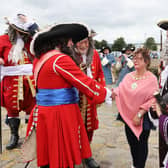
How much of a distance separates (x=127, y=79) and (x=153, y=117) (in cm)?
84

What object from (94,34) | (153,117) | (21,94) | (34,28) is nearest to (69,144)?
(153,117)

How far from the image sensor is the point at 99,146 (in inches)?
144

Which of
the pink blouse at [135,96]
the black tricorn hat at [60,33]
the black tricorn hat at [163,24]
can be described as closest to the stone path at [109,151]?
the pink blouse at [135,96]

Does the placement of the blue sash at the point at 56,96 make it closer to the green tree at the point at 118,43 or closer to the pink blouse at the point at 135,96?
the pink blouse at the point at 135,96

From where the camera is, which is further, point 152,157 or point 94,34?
point 152,157

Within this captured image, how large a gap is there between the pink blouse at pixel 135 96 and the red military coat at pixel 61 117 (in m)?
0.53

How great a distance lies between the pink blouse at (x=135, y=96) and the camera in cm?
245

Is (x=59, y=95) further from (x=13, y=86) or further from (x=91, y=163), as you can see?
(x=13, y=86)

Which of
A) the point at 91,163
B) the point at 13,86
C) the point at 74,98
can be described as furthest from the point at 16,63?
the point at 91,163

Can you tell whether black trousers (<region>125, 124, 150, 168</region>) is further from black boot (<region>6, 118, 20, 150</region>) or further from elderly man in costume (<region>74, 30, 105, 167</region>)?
black boot (<region>6, 118, 20, 150</region>)

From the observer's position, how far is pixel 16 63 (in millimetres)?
3422

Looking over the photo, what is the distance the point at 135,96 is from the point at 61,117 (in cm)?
88

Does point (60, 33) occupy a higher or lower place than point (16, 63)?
Answer: higher

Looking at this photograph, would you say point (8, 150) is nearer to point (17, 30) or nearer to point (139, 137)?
point (17, 30)
